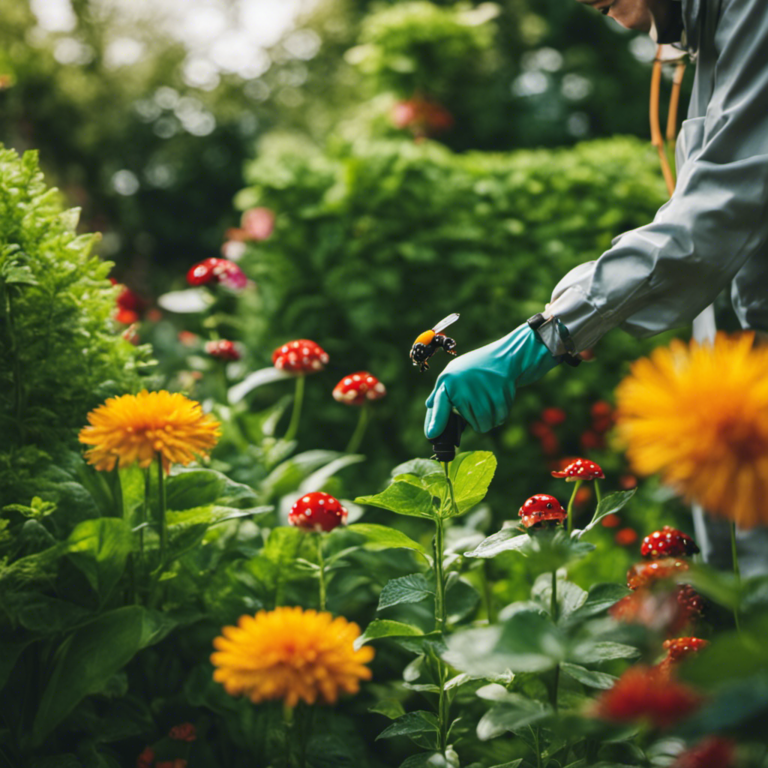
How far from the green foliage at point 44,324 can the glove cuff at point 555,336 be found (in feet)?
2.88

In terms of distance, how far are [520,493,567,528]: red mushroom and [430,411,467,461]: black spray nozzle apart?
0.48 feet

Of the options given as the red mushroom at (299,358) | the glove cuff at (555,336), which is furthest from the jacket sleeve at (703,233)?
the red mushroom at (299,358)

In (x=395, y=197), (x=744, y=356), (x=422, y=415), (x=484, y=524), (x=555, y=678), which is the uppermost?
(x=744, y=356)

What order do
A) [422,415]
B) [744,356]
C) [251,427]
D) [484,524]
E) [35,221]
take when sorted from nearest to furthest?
Result: [744,356] < [35,221] < [484,524] < [251,427] < [422,415]

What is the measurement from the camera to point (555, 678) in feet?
3.00

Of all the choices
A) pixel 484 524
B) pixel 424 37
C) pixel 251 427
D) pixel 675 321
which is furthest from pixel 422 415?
pixel 424 37

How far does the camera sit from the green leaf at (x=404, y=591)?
3.43 feet

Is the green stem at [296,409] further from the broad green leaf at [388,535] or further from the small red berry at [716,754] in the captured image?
the small red berry at [716,754]

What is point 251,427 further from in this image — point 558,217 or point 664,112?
point 664,112

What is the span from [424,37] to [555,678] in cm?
376

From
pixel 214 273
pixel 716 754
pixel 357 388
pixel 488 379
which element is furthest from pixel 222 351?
pixel 716 754

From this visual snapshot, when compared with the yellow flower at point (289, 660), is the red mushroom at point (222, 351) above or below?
below

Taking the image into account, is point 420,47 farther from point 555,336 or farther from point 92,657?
point 92,657

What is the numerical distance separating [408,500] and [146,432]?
1.39 ft
